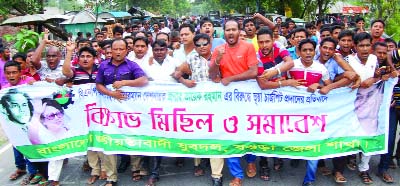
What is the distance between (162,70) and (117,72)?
2.03ft

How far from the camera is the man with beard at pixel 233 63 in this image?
444cm

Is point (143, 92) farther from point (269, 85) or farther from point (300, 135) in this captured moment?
point (300, 135)

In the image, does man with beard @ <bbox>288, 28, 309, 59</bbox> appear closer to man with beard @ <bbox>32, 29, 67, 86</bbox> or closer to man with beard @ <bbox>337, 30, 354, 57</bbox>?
man with beard @ <bbox>337, 30, 354, 57</bbox>

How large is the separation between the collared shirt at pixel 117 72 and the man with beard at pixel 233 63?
907mm

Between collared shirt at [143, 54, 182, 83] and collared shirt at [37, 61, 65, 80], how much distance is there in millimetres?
1116

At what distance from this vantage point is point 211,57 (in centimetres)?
481

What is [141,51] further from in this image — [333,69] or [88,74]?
[333,69]

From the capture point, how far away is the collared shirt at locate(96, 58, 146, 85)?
4699mm

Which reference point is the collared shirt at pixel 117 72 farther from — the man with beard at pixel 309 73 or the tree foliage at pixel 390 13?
the tree foliage at pixel 390 13

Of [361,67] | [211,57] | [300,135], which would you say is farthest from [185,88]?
[361,67]

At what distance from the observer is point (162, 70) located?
16.7 feet

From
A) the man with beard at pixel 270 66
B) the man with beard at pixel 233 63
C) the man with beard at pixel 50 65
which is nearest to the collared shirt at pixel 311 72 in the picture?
the man with beard at pixel 270 66

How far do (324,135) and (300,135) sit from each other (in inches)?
10.7

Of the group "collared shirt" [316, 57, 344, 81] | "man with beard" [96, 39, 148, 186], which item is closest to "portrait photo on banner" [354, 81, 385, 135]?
"collared shirt" [316, 57, 344, 81]
